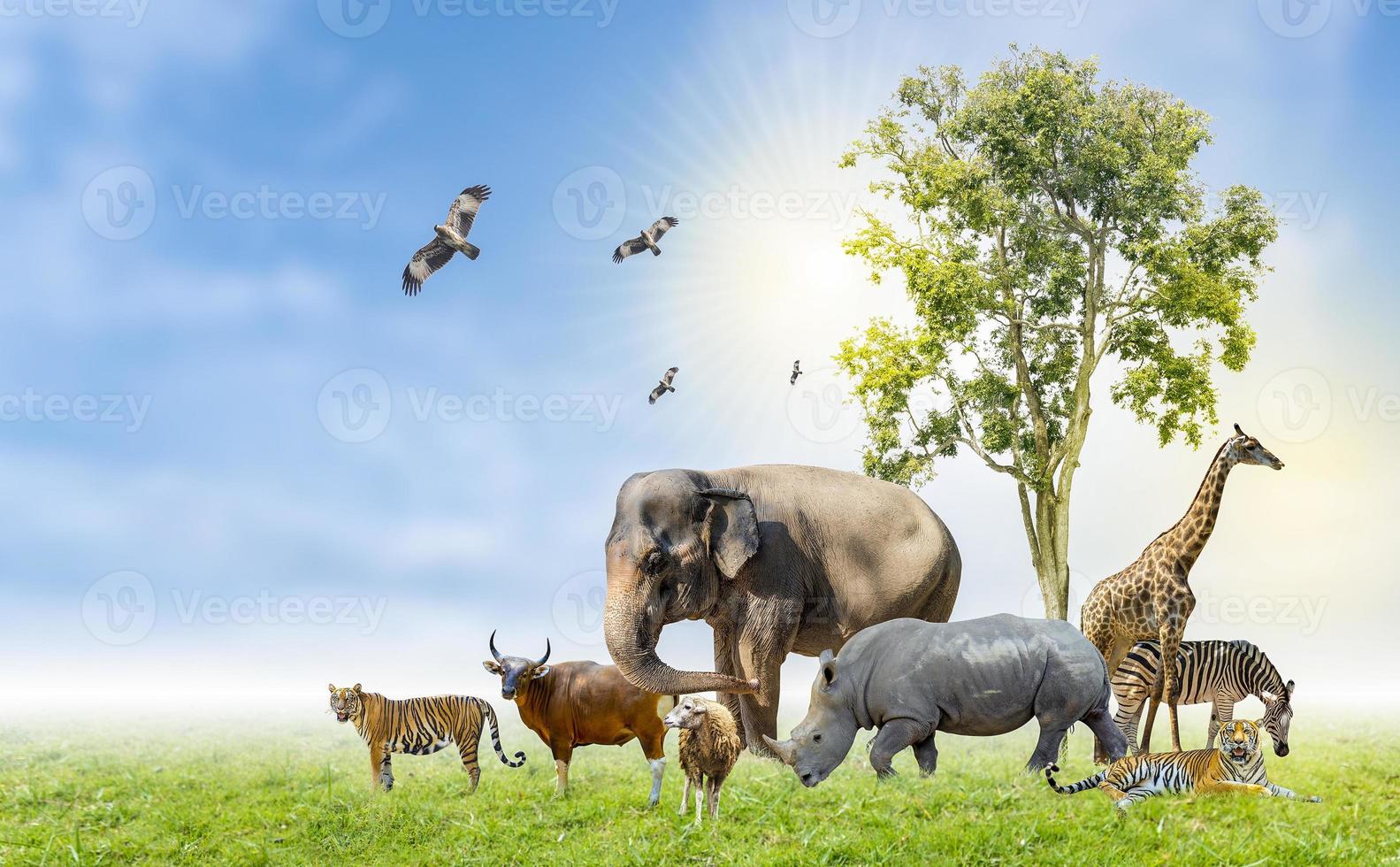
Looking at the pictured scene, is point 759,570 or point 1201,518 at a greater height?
point 1201,518

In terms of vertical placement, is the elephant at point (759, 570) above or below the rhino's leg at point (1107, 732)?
above

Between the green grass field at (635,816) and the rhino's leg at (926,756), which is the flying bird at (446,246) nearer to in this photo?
the green grass field at (635,816)

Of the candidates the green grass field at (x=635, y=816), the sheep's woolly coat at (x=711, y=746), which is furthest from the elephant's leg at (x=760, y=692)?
the sheep's woolly coat at (x=711, y=746)

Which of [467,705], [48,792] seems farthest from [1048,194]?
[48,792]

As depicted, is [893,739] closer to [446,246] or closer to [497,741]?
[497,741]

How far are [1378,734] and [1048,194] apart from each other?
28.3 ft

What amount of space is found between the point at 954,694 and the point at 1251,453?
534 cm

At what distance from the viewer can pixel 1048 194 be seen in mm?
16672

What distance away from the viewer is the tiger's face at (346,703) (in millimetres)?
9141

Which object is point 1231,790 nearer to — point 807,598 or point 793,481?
point 807,598

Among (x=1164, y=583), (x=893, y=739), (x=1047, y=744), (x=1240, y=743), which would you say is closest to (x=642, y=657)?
(x=893, y=739)

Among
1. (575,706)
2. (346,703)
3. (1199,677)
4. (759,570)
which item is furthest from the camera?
(1199,677)

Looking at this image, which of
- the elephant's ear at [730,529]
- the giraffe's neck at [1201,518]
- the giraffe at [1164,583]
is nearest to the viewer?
the elephant's ear at [730,529]

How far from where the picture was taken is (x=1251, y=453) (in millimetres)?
11234
